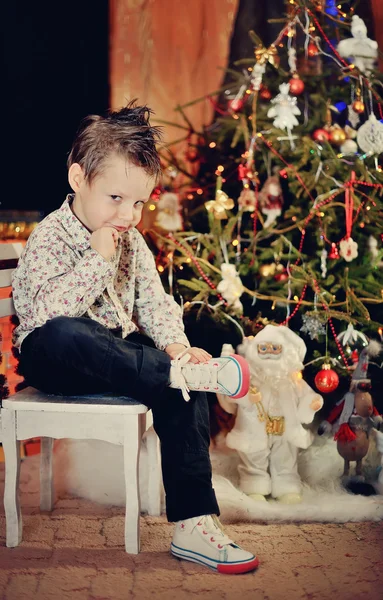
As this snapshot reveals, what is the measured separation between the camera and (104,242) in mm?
1572

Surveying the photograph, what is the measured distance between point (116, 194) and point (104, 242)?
0.13 m

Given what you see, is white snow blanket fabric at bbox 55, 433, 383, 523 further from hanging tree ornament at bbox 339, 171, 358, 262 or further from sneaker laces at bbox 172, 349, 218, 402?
hanging tree ornament at bbox 339, 171, 358, 262

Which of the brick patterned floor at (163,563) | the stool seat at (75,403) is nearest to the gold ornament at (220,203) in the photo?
the stool seat at (75,403)

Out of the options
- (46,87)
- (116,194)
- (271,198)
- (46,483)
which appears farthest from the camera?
(46,87)

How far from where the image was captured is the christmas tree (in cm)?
229

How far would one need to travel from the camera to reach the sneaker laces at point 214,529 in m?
1.49

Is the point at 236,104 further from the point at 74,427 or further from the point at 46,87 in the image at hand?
the point at 74,427

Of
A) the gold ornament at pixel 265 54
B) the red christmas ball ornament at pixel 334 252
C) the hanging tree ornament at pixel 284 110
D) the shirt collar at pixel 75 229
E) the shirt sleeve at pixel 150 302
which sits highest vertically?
the gold ornament at pixel 265 54

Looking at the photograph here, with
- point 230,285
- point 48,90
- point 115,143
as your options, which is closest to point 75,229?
point 115,143

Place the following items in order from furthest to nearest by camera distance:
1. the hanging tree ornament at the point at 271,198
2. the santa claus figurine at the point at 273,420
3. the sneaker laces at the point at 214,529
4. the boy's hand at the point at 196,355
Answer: the hanging tree ornament at the point at 271,198
the santa claus figurine at the point at 273,420
the boy's hand at the point at 196,355
the sneaker laces at the point at 214,529

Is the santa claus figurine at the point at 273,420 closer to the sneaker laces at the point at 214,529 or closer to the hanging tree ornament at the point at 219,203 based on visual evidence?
the sneaker laces at the point at 214,529

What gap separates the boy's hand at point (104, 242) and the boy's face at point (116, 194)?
0.19ft

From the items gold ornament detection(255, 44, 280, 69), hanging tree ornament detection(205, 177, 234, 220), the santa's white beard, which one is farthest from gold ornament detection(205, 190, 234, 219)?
the santa's white beard

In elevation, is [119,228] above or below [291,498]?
above
